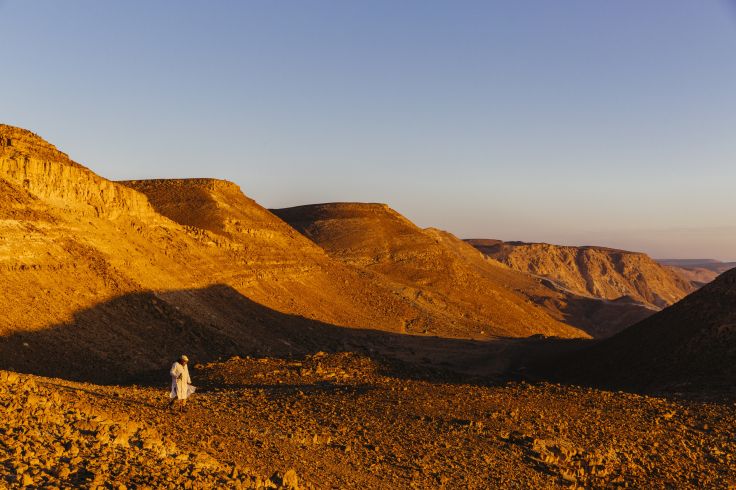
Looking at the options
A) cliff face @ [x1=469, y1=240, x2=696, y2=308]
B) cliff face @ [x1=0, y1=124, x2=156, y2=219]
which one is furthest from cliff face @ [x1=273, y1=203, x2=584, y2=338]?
cliff face @ [x1=469, y1=240, x2=696, y2=308]

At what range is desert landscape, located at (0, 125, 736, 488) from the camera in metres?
9.95

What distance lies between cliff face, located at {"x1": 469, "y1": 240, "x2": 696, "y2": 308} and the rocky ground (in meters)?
126

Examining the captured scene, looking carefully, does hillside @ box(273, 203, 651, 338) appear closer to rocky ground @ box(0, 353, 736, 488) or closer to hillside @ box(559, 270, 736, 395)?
hillside @ box(559, 270, 736, 395)

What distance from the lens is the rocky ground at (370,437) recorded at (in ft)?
26.7

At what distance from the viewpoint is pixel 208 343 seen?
29.1 m

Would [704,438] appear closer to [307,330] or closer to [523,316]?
[307,330]

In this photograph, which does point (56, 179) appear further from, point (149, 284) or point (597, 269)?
point (597, 269)

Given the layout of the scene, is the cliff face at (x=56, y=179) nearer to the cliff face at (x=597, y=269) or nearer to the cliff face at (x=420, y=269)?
the cliff face at (x=420, y=269)

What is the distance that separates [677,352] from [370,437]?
1672cm

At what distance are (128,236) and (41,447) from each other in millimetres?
27879

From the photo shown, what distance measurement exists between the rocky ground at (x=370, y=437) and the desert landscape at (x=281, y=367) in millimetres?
54

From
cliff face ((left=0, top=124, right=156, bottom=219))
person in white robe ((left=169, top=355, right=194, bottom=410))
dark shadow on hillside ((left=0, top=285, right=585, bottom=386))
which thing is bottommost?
dark shadow on hillside ((left=0, top=285, right=585, bottom=386))

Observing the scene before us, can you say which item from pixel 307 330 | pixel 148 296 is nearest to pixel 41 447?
pixel 148 296

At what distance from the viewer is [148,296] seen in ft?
97.4
